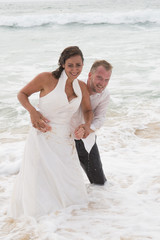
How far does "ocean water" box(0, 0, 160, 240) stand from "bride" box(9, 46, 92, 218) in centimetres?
17

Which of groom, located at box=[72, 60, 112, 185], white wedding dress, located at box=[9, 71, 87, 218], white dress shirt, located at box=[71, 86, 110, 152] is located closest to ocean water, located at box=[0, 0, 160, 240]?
white wedding dress, located at box=[9, 71, 87, 218]

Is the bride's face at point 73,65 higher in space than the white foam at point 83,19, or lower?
lower

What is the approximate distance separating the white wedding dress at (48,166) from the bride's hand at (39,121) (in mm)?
97

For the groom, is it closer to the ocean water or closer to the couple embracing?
the couple embracing

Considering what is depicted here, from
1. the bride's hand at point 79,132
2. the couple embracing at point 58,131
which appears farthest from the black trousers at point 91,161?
the bride's hand at point 79,132

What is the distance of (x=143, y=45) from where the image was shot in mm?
16672

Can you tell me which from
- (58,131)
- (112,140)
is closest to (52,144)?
(58,131)

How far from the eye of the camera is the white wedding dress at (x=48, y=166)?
3.12 metres

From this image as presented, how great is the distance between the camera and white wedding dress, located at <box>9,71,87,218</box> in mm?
3123

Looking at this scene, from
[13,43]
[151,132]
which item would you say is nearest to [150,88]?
[151,132]

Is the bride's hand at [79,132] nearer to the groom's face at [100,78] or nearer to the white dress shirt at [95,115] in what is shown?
the white dress shirt at [95,115]

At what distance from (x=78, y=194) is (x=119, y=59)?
11003 mm

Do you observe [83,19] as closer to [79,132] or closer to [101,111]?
[101,111]

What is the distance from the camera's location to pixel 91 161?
381 cm
